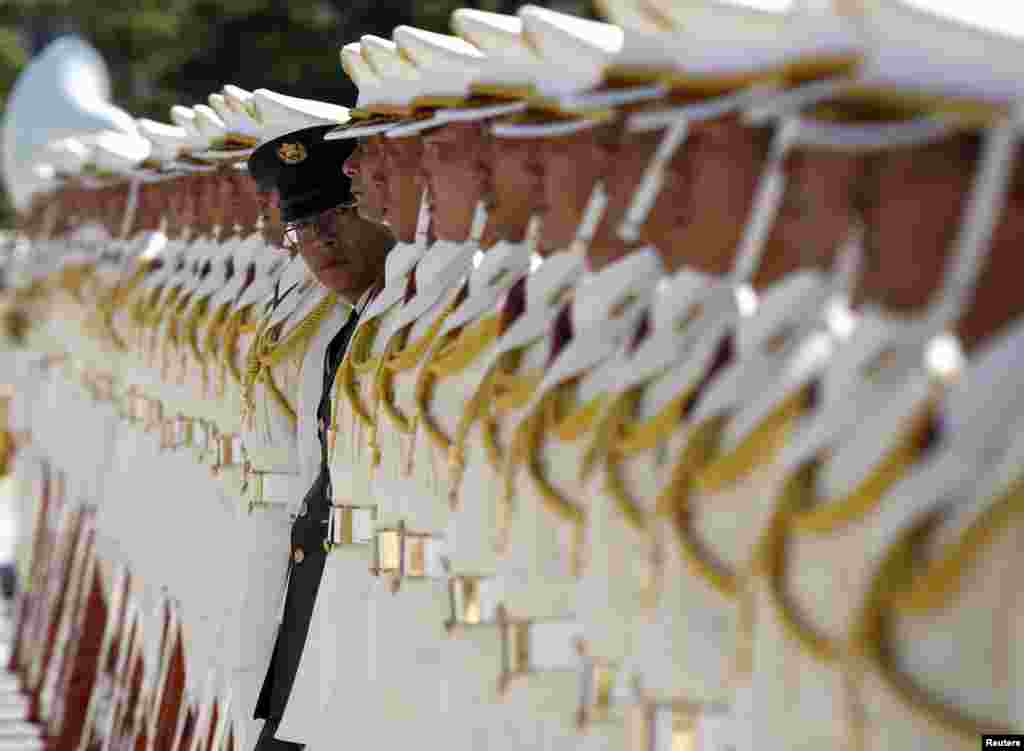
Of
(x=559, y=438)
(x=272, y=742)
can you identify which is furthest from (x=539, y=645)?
(x=272, y=742)

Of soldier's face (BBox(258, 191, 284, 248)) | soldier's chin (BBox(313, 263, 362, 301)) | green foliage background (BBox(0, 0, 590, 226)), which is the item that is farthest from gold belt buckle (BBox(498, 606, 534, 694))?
green foliage background (BBox(0, 0, 590, 226))

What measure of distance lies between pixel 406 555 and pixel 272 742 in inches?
43.5

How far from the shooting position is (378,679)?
448 cm

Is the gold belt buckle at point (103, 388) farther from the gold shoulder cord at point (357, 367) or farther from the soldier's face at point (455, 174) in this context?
the soldier's face at point (455, 174)

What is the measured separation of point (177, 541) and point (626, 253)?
12.1ft

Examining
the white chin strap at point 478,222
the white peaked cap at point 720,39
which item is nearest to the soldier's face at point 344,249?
the white chin strap at point 478,222

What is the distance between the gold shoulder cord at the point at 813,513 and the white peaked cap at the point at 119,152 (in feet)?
17.1

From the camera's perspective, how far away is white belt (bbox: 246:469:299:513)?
5.48m

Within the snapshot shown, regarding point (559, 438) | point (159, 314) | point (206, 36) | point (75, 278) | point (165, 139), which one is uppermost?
point (206, 36)

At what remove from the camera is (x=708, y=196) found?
2.98 m

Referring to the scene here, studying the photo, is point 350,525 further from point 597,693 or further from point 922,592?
point 922,592

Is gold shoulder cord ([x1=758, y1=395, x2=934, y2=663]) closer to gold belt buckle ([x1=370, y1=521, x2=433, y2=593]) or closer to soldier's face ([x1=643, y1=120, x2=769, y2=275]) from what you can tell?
soldier's face ([x1=643, y1=120, x2=769, y2=275])

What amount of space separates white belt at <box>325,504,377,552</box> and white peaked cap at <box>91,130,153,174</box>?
311 cm

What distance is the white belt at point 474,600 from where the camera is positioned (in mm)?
3723
